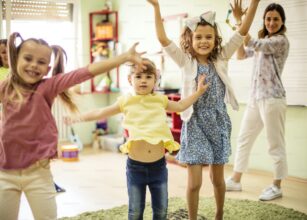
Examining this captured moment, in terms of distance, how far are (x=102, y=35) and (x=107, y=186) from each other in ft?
7.48

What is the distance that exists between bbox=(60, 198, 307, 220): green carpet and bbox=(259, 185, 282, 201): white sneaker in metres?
0.10

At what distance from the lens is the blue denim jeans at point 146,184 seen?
1.86 meters

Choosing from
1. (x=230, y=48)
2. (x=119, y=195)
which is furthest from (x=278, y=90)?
(x=119, y=195)

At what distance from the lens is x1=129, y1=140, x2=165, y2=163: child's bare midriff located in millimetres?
1867

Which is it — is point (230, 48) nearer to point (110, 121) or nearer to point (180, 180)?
point (180, 180)

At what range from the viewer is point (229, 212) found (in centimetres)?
265

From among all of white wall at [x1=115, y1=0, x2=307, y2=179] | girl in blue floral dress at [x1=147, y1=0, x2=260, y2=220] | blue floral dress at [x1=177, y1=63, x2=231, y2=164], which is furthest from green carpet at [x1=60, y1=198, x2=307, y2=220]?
white wall at [x1=115, y1=0, x2=307, y2=179]

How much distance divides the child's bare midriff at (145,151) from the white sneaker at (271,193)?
1362mm

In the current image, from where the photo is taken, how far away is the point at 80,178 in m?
3.71

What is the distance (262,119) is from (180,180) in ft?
3.05

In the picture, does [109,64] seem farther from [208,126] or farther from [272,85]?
[272,85]

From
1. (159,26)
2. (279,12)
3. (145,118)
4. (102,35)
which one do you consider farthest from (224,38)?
(145,118)

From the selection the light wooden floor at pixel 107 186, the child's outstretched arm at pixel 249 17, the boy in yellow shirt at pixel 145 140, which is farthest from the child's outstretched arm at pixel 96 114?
the light wooden floor at pixel 107 186

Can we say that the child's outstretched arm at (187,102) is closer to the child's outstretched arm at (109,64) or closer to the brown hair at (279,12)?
the child's outstretched arm at (109,64)
